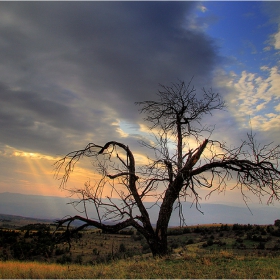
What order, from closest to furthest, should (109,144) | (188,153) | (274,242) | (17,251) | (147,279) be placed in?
(147,279), (188,153), (109,144), (274,242), (17,251)

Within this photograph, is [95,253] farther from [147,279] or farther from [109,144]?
[147,279]

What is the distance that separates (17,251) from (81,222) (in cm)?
1713

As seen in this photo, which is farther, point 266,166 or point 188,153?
point 188,153

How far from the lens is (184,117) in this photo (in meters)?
13.8

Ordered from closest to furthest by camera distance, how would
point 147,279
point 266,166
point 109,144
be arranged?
1. point 147,279
2. point 266,166
3. point 109,144

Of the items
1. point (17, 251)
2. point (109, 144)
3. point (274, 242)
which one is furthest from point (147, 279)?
point (17, 251)

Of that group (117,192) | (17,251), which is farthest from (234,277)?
(17,251)

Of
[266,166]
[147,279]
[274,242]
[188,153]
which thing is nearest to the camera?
[147,279]

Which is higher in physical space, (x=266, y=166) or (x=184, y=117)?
(x=184, y=117)

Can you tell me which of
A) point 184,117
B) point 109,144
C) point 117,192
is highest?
point 184,117

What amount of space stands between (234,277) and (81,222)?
6.36m

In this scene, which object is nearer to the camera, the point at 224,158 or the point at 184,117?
the point at 224,158

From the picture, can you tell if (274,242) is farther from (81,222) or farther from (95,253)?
(81,222)

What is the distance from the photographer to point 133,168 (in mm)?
12992
